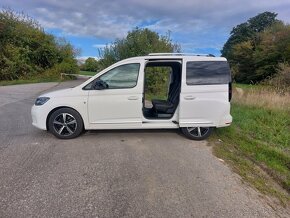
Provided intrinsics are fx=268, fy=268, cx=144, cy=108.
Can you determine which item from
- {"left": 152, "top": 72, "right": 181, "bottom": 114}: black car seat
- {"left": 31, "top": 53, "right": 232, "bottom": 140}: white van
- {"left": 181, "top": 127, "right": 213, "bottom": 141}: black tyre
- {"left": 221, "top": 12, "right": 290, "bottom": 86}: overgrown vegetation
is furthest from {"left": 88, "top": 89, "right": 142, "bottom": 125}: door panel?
{"left": 221, "top": 12, "right": 290, "bottom": 86}: overgrown vegetation

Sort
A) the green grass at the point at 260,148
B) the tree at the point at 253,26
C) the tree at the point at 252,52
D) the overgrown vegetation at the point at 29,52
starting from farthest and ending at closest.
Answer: the tree at the point at 253,26, the tree at the point at 252,52, the overgrown vegetation at the point at 29,52, the green grass at the point at 260,148

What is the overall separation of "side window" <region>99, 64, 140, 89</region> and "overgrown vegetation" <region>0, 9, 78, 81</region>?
2264 centimetres

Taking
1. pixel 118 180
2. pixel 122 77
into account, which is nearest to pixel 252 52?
pixel 122 77

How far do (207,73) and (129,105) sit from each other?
191 cm

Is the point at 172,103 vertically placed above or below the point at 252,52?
below

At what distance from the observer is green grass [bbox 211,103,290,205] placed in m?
4.27

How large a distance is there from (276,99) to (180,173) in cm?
756

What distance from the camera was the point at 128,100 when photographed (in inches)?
233

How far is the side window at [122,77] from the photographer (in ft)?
19.6

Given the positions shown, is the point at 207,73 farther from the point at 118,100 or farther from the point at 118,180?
the point at 118,180

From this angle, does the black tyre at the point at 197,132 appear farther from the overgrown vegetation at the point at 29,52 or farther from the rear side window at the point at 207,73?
the overgrown vegetation at the point at 29,52

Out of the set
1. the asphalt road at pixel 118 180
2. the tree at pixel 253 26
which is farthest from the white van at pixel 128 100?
the tree at pixel 253 26

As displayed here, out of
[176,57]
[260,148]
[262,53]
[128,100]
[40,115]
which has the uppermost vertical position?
[262,53]

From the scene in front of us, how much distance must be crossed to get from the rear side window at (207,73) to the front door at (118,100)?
1.16 meters
